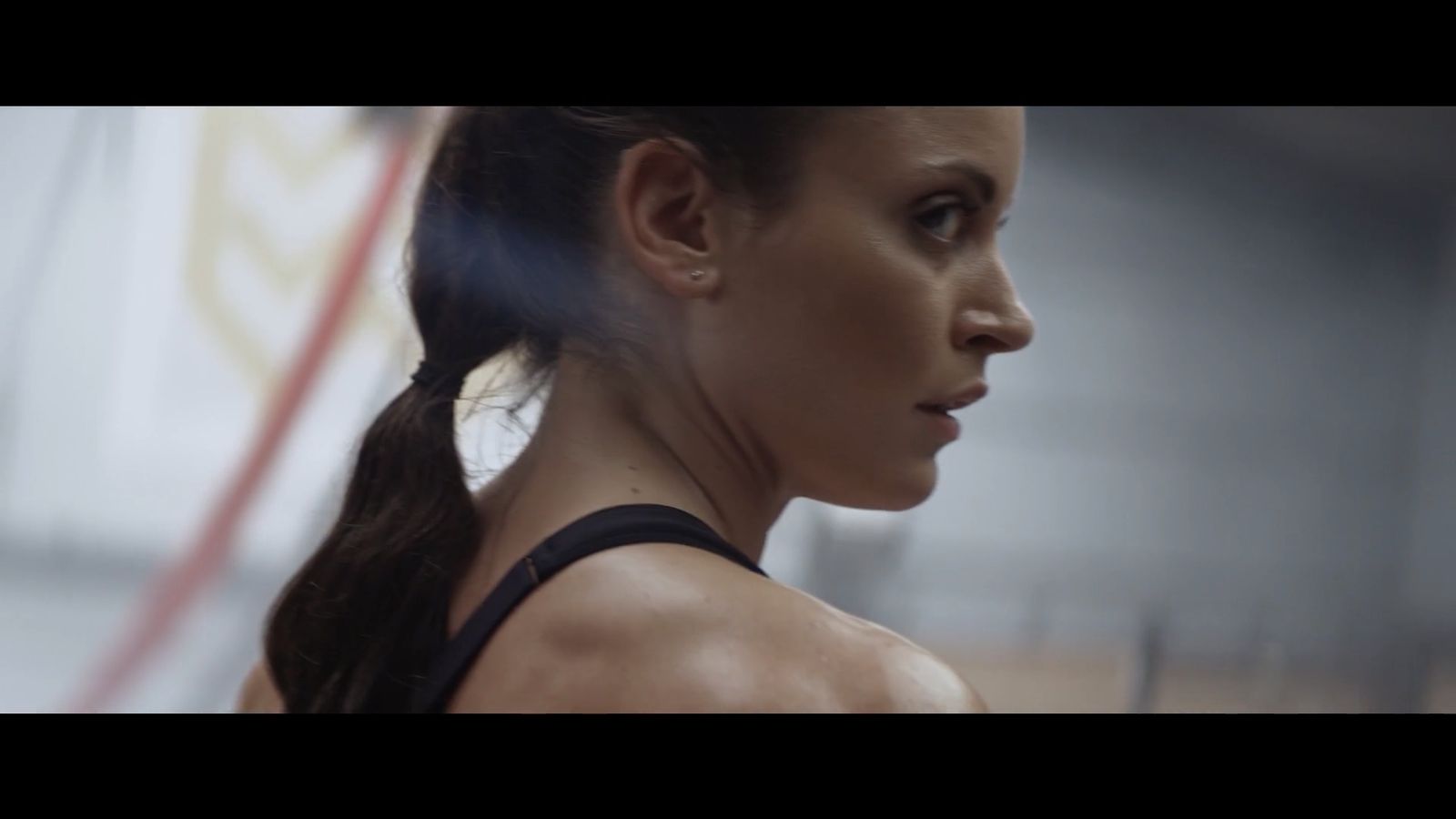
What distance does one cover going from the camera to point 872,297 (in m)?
0.66

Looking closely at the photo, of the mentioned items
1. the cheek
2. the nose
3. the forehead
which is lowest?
the cheek

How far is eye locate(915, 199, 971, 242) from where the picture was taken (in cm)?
67

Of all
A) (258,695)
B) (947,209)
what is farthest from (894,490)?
(258,695)

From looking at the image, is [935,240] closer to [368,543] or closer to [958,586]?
[368,543]

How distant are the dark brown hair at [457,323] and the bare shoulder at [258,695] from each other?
0.04m

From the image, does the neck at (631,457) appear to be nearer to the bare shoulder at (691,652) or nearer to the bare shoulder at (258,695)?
the bare shoulder at (691,652)

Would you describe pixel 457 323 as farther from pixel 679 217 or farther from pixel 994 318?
pixel 994 318

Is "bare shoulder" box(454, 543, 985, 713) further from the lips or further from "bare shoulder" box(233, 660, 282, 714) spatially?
"bare shoulder" box(233, 660, 282, 714)

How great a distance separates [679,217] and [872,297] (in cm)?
12

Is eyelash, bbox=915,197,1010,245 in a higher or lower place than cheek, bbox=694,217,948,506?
higher

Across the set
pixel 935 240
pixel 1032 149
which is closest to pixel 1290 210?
pixel 1032 149

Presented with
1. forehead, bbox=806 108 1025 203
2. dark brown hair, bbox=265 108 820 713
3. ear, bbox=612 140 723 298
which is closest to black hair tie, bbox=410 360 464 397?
dark brown hair, bbox=265 108 820 713

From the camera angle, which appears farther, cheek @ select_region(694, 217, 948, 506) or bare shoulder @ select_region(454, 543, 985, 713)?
cheek @ select_region(694, 217, 948, 506)

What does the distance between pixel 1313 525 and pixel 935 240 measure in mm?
903
